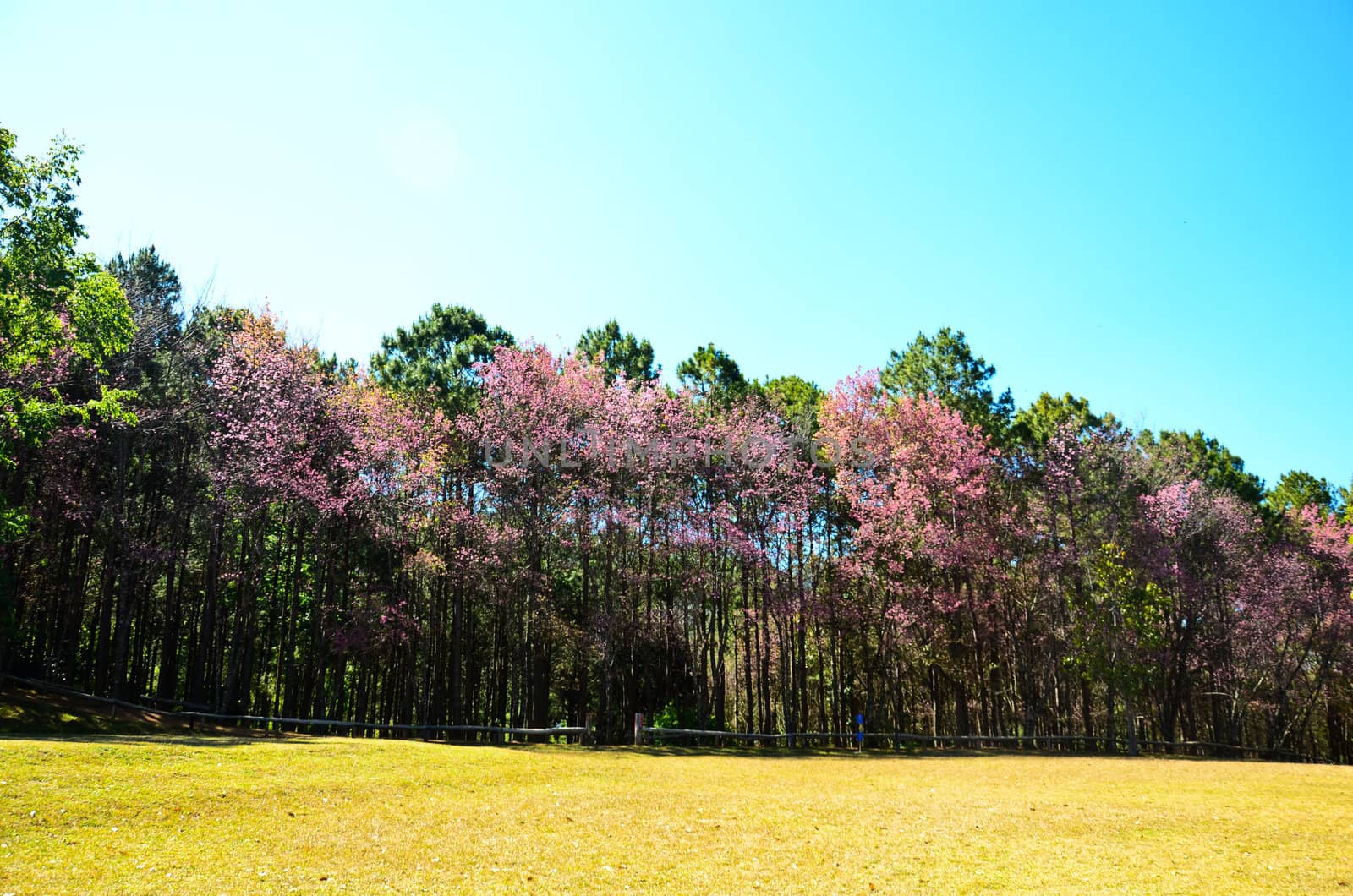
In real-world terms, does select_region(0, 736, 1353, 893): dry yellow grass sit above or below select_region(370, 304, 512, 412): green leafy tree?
below

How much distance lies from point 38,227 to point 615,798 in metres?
20.2

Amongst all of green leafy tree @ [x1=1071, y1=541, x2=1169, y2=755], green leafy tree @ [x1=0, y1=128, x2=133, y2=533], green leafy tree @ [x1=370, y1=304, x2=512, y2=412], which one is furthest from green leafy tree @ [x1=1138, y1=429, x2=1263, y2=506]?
green leafy tree @ [x1=0, y1=128, x2=133, y2=533]

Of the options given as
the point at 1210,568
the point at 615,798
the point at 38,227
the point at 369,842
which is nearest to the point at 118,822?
the point at 369,842

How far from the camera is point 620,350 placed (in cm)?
3872

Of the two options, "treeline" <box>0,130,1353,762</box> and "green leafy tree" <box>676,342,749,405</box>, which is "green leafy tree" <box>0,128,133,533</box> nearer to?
"treeline" <box>0,130,1353,762</box>

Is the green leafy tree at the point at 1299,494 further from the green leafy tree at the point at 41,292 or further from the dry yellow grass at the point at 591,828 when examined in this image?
the green leafy tree at the point at 41,292

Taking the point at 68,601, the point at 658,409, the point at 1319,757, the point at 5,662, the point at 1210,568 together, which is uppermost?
the point at 658,409

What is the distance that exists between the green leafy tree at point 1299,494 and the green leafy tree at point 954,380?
64.9ft

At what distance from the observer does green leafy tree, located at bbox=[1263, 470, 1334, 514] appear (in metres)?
Result: 44.5

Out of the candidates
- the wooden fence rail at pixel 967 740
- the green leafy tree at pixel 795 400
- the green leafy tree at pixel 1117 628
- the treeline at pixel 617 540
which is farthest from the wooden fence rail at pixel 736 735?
the green leafy tree at pixel 795 400

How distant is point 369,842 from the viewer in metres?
9.77

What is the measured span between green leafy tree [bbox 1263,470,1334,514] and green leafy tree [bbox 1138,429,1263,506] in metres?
1.26

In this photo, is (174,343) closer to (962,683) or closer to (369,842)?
(369,842)

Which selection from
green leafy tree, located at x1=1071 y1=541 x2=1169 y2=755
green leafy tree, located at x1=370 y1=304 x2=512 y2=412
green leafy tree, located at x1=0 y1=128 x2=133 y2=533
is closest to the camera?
green leafy tree, located at x1=0 y1=128 x2=133 y2=533
